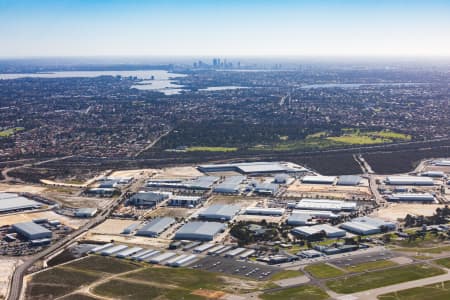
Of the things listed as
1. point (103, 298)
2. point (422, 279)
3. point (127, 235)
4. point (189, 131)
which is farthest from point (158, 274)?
point (189, 131)

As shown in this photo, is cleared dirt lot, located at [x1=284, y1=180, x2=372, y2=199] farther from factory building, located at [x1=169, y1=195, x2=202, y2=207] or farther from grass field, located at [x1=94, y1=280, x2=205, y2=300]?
grass field, located at [x1=94, y1=280, x2=205, y2=300]

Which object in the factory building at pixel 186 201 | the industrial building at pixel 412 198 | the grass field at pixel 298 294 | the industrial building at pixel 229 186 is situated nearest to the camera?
the grass field at pixel 298 294

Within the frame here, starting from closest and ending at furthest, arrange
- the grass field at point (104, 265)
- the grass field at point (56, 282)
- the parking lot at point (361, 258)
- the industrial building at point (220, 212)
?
the grass field at point (56, 282) → the grass field at point (104, 265) → the parking lot at point (361, 258) → the industrial building at point (220, 212)

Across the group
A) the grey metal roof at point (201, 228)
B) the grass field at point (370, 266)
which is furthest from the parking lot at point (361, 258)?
the grey metal roof at point (201, 228)

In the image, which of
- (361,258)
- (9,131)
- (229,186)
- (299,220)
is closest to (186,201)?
(229,186)

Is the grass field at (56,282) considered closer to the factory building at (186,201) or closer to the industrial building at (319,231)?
the industrial building at (319,231)

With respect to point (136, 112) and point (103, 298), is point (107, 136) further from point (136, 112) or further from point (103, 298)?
point (103, 298)
